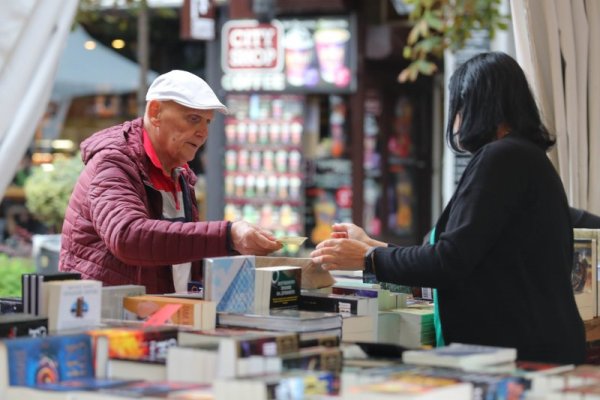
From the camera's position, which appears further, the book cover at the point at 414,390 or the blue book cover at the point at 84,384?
the blue book cover at the point at 84,384

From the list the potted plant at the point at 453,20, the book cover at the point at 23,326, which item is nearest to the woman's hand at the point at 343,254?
the book cover at the point at 23,326

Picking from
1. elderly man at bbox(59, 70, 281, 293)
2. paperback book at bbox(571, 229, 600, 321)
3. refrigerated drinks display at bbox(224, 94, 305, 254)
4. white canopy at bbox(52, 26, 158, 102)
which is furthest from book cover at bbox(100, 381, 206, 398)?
white canopy at bbox(52, 26, 158, 102)

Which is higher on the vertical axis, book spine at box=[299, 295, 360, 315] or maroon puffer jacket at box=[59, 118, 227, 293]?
maroon puffer jacket at box=[59, 118, 227, 293]

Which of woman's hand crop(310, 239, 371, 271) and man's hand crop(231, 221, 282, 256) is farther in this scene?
man's hand crop(231, 221, 282, 256)

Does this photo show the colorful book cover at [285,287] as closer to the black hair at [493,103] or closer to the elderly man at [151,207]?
the elderly man at [151,207]

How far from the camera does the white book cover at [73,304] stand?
2.59 m

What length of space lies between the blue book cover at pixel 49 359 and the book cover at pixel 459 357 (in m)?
0.69

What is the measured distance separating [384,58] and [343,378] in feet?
32.8

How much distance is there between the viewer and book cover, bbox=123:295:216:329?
2734mm

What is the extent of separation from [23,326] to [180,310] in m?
0.42

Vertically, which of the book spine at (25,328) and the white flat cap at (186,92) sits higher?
the white flat cap at (186,92)

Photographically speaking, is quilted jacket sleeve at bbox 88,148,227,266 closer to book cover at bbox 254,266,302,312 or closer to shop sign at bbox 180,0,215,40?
book cover at bbox 254,266,302,312

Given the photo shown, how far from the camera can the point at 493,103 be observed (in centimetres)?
300

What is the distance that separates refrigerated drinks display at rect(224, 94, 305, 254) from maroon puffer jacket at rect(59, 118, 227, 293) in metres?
8.10
